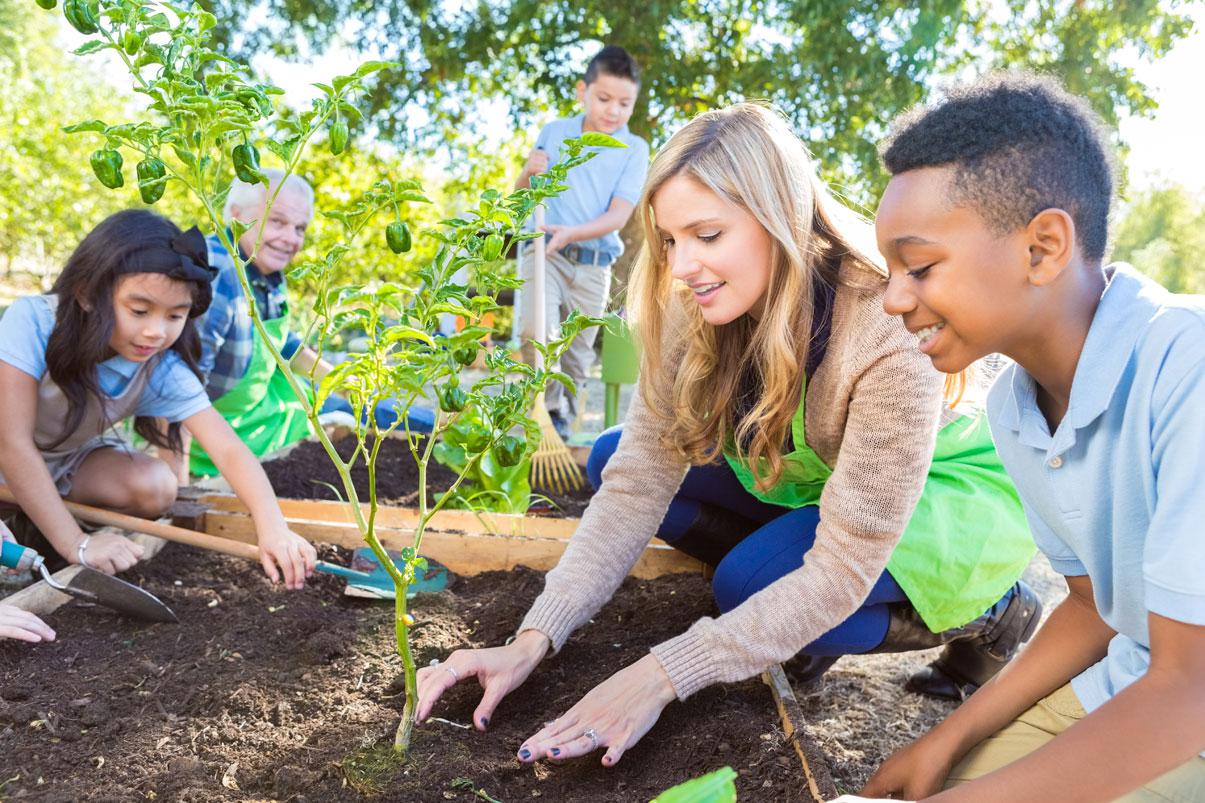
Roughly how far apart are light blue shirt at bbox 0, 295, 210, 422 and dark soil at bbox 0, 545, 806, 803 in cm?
50

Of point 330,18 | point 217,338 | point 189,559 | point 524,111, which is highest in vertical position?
point 330,18

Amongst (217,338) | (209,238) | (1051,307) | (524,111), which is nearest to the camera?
(1051,307)

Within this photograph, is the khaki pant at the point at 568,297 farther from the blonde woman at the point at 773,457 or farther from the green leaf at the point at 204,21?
the green leaf at the point at 204,21

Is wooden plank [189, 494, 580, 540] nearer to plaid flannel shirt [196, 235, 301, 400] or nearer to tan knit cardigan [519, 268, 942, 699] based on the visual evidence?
plaid flannel shirt [196, 235, 301, 400]

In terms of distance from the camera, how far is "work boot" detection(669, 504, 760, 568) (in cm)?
241

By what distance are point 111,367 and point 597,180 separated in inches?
108

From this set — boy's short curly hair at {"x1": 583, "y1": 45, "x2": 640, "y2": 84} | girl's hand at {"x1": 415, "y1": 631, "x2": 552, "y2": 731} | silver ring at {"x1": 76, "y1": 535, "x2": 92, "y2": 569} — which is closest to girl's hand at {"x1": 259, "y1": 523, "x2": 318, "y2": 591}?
silver ring at {"x1": 76, "y1": 535, "x2": 92, "y2": 569}

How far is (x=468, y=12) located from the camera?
7.25m

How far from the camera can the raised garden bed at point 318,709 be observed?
149 cm

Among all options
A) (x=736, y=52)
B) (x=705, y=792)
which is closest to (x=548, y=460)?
(x=705, y=792)

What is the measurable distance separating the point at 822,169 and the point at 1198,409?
6424 mm

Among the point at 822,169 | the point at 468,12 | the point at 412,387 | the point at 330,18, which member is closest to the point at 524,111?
the point at 468,12

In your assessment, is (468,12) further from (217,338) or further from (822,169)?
(217,338)

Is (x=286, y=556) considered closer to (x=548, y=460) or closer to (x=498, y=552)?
(x=498, y=552)
